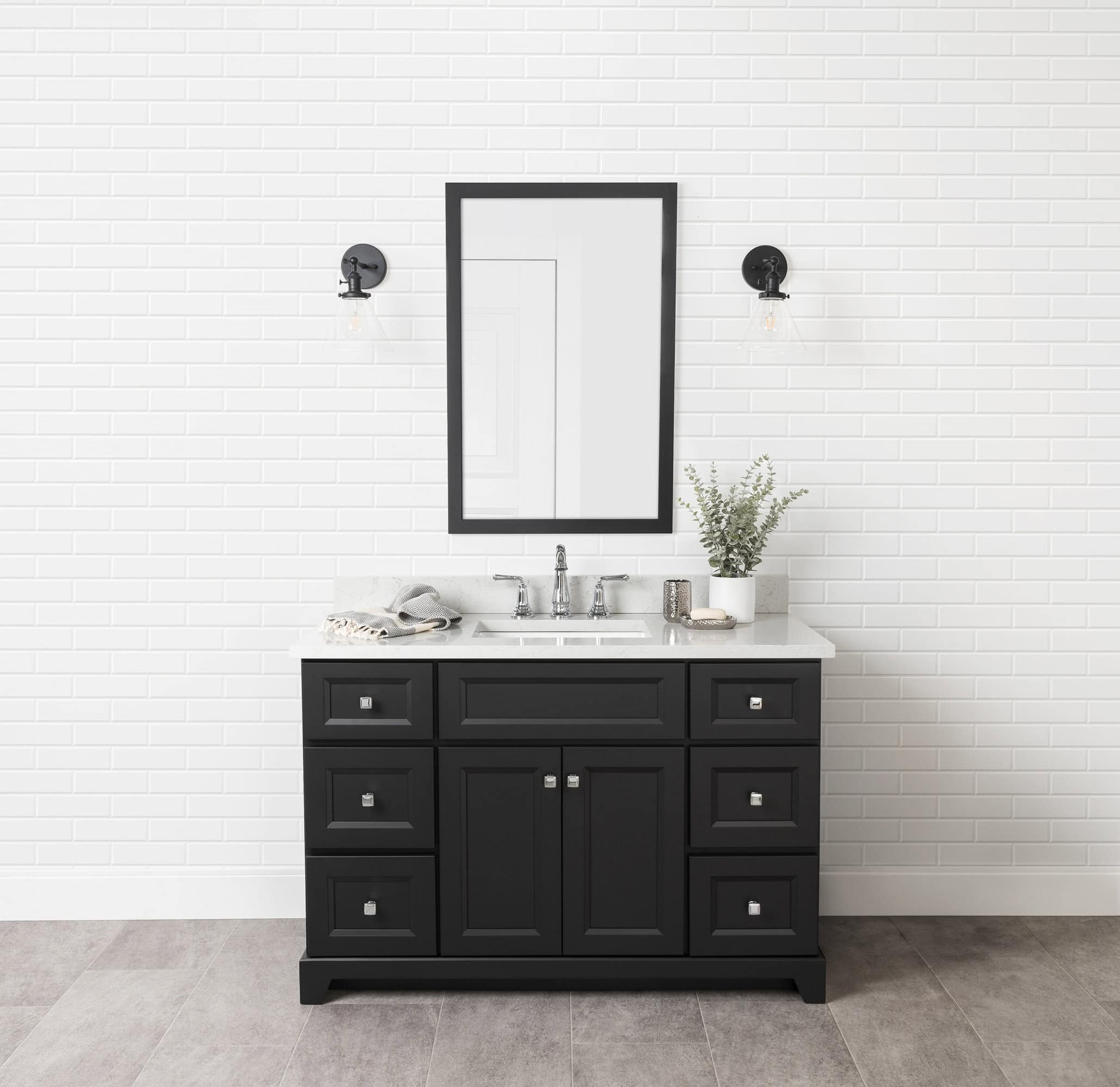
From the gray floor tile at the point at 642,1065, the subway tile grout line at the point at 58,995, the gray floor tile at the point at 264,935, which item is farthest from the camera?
the gray floor tile at the point at 264,935

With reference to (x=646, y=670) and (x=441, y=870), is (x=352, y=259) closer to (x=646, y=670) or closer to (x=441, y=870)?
(x=646, y=670)

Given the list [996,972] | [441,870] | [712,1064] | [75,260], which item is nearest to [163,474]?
[75,260]

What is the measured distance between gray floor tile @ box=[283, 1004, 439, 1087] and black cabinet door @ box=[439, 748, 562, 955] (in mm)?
203

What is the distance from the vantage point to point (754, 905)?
264cm

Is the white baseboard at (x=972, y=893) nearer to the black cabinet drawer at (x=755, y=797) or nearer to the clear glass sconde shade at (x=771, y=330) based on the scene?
the black cabinet drawer at (x=755, y=797)

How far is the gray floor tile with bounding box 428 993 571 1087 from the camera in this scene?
7.67 ft

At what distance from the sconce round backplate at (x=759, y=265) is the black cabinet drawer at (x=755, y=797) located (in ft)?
4.55

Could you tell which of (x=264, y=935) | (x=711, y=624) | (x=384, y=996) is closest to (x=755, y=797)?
(x=711, y=624)

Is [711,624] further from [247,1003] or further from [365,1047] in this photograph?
[247,1003]

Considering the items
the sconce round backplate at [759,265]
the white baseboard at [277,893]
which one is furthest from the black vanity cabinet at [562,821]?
the sconce round backplate at [759,265]

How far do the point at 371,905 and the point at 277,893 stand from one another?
67 centimetres

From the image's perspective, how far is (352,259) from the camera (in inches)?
119

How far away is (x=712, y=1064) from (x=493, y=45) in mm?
2833

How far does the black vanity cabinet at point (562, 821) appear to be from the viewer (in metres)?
2.62
